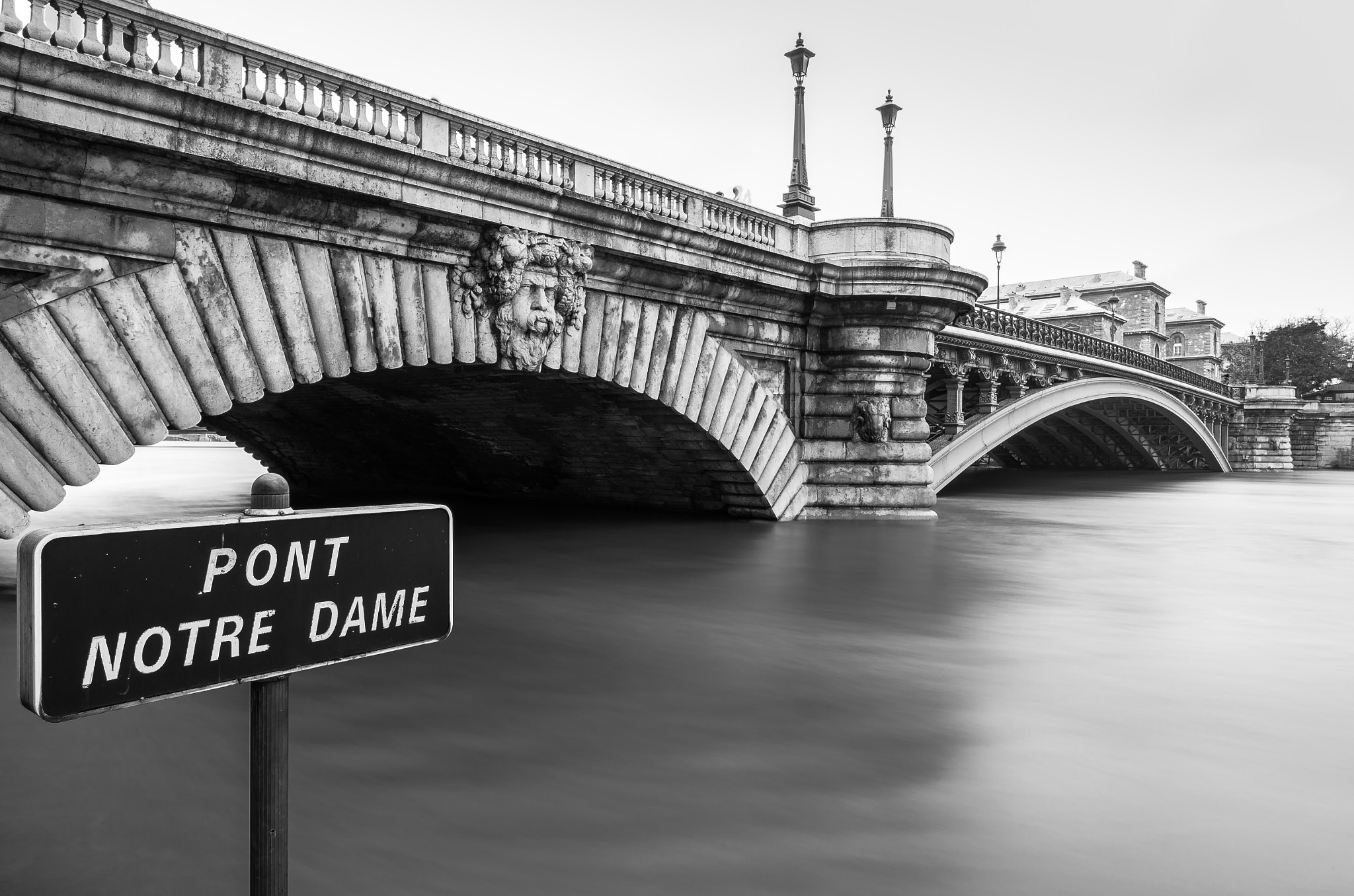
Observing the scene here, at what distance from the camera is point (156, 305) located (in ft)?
21.3

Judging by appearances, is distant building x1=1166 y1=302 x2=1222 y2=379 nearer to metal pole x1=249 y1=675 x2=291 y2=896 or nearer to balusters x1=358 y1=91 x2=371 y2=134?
balusters x1=358 y1=91 x2=371 y2=134

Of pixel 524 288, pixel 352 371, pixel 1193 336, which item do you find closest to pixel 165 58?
pixel 524 288

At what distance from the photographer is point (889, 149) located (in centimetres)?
1538

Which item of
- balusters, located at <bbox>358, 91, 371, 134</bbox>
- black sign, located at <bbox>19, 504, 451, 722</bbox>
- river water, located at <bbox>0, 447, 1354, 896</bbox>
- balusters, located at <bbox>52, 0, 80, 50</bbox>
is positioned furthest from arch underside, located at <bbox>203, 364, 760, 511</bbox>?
black sign, located at <bbox>19, 504, 451, 722</bbox>

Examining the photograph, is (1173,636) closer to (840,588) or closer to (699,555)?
(840,588)

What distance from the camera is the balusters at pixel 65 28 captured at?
5.82 metres

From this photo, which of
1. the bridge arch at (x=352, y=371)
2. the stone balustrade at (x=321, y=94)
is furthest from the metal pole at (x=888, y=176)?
the stone balustrade at (x=321, y=94)

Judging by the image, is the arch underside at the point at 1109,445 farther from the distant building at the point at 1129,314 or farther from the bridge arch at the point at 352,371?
the bridge arch at the point at 352,371

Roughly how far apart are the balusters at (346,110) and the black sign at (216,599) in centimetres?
664

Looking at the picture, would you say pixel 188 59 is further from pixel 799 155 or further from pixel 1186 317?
pixel 1186 317

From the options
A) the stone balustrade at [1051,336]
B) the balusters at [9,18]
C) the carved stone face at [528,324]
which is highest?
the stone balustrade at [1051,336]

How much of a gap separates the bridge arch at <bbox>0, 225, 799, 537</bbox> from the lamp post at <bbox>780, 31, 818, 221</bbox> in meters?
3.19

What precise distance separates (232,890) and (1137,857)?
324 centimetres

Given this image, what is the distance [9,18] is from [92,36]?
1.55 ft
